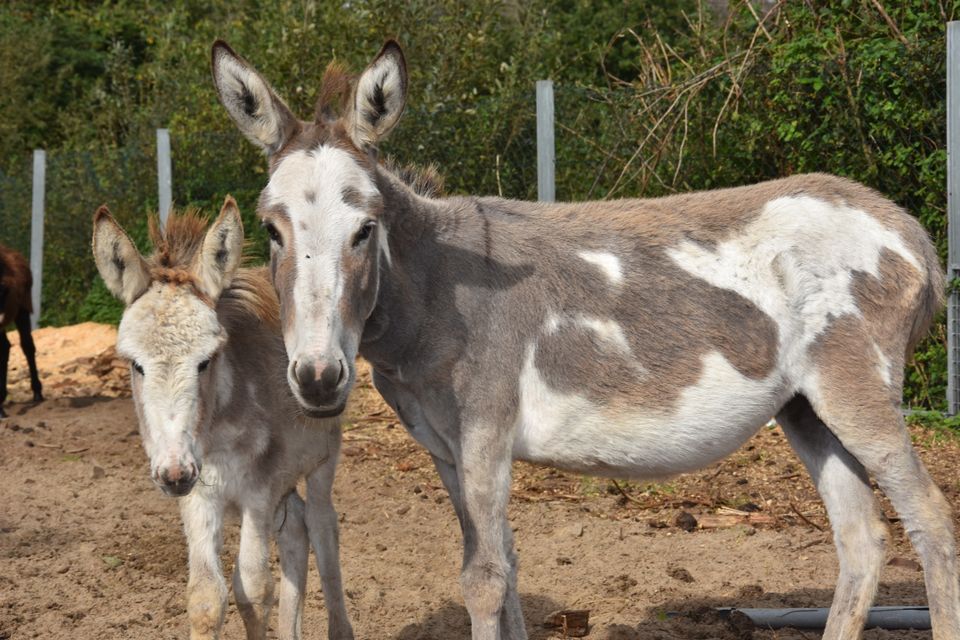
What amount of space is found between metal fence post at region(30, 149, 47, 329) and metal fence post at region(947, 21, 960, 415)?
11.0m

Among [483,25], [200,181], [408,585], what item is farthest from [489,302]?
[483,25]

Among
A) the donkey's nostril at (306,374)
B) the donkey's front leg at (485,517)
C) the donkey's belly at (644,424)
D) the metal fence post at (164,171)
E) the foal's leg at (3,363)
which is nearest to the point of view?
the donkey's nostril at (306,374)

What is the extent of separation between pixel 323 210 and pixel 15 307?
26.5 ft

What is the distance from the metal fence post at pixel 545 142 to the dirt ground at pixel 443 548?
8.56ft

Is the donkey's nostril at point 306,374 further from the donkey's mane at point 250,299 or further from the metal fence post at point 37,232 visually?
the metal fence post at point 37,232

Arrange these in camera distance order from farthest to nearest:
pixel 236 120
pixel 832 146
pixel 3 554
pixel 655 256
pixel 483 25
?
pixel 483 25, pixel 832 146, pixel 3 554, pixel 655 256, pixel 236 120

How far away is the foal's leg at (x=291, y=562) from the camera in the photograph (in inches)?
188

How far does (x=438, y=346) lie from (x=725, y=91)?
5937 millimetres

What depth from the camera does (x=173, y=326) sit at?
406 centimetres

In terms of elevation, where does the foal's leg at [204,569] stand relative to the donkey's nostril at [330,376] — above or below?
below

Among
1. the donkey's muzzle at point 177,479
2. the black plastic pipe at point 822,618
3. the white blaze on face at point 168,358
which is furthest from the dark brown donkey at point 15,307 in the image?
the black plastic pipe at point 822,618

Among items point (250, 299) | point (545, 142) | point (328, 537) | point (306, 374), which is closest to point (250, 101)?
point (306, 374)

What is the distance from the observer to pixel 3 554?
610cm

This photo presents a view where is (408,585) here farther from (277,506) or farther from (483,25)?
(483,25)
